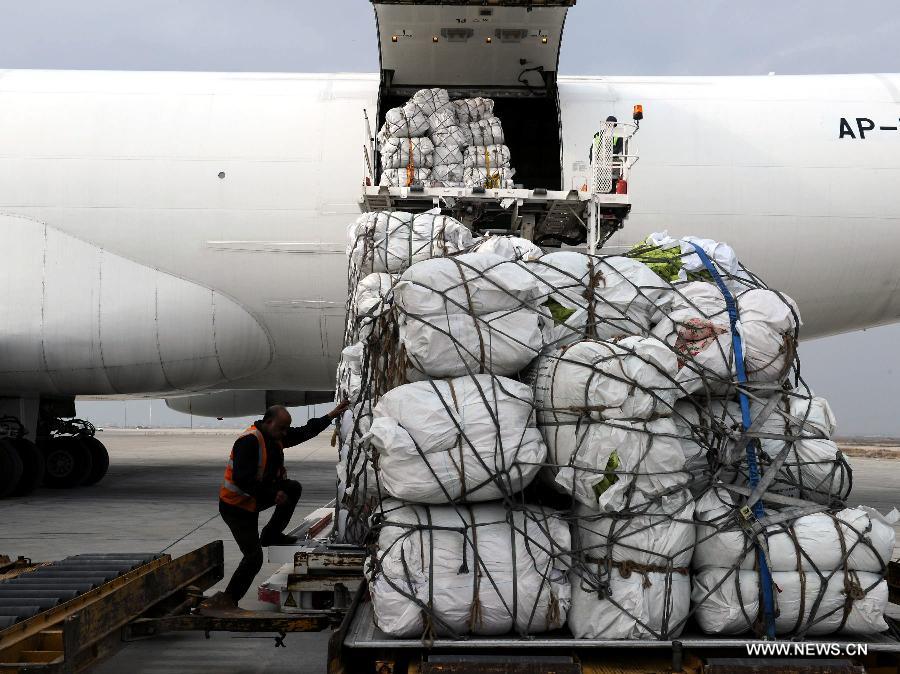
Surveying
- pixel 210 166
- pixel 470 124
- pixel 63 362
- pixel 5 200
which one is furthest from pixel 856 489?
pixel 5 200

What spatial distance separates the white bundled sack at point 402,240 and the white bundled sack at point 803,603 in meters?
3.32

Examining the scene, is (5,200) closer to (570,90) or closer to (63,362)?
(63,362)

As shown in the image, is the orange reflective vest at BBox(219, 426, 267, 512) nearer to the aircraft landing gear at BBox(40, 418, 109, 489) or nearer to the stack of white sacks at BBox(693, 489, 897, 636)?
the stack of white sacks at BBox(693, 489, 897, 636)

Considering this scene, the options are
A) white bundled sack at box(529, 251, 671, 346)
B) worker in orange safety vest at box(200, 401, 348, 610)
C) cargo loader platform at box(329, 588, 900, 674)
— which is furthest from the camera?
worker in orange safety vest at box(200, 401, 348, 610)

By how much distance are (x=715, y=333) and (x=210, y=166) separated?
8.72m

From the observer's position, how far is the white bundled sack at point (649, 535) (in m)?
3.39

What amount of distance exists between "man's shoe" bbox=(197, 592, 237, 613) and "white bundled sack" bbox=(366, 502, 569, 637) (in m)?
1.60

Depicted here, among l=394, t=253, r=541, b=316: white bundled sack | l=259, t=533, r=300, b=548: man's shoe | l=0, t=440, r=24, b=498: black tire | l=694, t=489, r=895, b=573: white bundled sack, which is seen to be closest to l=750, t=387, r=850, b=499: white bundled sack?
l=694, t=489, r=895, b=573: white bundled sack

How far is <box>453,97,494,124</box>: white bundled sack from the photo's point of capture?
30.8 ft

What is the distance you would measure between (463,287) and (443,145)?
18.6 ft

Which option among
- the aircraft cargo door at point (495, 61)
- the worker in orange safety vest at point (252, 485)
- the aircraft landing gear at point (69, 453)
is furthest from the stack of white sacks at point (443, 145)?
the aircraft landing gear at point (69, 453)

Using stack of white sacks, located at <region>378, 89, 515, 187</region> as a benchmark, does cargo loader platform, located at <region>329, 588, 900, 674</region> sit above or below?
below

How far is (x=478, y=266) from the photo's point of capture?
12.7 feet

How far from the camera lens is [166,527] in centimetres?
1045
